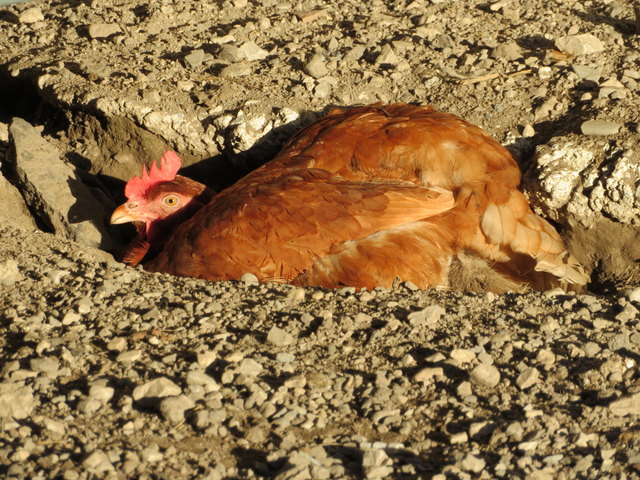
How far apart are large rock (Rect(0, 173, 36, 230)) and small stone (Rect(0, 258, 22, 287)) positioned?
3.79 feet

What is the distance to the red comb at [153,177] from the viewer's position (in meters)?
4.64

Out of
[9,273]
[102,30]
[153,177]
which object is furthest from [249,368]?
[102,30]

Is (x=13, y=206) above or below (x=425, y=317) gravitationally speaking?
below

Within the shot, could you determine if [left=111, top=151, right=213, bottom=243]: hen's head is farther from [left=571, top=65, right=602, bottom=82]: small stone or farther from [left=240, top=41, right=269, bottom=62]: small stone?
[left=571, top=65, right=602, bottom=82]: small stone

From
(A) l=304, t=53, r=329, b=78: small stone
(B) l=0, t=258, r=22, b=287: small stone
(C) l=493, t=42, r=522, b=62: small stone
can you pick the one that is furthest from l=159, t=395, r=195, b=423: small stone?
(C) l=493, t=42, r=522, b=62: small stone

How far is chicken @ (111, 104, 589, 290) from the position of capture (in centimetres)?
401

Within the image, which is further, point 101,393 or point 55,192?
point 55,192

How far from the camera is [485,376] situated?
2.86 metres

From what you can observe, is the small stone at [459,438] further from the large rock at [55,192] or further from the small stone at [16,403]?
the large rock at [55,192]

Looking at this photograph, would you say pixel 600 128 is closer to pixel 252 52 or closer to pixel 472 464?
pixel 252 52

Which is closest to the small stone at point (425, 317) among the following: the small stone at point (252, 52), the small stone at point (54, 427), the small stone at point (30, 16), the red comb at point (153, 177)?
the small stone at point (54, 427)

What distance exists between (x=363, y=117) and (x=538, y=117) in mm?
1152

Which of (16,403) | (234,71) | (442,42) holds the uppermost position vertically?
(442,42)

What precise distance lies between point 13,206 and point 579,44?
374 centimetres
